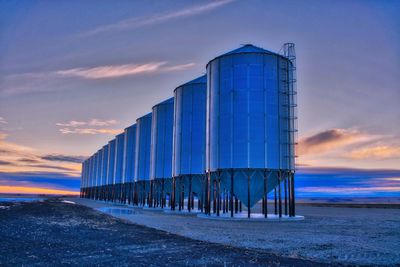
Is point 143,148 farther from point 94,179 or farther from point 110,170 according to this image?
point 94,179

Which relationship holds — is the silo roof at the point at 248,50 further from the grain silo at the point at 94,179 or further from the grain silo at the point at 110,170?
the grain silo at the point at 94,179

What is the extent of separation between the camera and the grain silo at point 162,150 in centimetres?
4859

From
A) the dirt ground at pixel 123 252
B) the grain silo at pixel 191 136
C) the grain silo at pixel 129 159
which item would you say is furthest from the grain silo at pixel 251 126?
the grain silo at pixel 129 159

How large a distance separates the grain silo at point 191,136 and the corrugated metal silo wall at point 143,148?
1814 cm

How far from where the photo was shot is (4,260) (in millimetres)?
10312

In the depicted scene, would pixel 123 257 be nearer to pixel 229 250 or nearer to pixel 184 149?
pixel 229 250

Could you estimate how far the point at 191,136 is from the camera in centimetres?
3997

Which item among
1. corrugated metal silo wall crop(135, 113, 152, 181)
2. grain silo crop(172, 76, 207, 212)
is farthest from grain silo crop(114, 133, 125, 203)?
grain silo crop(172, 76, 207, 212)

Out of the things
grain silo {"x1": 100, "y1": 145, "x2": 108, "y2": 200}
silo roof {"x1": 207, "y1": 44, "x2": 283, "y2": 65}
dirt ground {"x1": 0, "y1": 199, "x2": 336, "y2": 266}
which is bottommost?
dirt ground {"x1": 0, "y1": 199, "x2": 336, "y2": 266}

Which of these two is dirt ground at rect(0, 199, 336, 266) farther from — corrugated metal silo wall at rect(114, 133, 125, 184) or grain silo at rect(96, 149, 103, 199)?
grain silo at rect(96, 149, 103, 199)

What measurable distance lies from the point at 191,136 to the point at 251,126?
12.2 metres

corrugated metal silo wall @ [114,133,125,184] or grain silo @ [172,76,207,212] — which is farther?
corrugated metal silo wall @ [114,133,125,184]

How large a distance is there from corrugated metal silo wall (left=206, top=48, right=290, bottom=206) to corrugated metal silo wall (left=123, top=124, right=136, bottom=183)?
40902 millimetres

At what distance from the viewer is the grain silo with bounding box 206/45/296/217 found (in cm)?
2878
